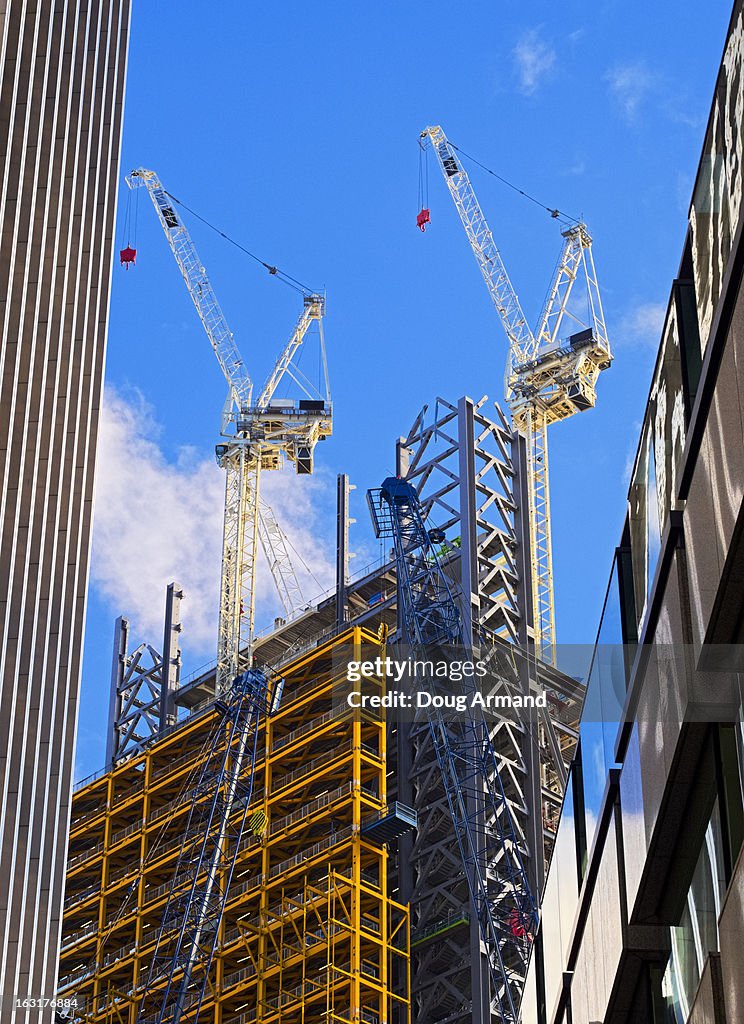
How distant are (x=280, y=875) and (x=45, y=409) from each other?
138 ft

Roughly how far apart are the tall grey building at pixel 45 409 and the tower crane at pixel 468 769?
37.0m

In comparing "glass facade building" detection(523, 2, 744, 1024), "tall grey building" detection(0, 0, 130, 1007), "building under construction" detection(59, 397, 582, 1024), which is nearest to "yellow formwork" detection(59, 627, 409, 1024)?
"building under construction" detection(59, 397, 582, 1024)

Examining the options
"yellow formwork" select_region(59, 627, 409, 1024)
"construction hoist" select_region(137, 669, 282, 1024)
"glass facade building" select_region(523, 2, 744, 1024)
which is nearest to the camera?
"glass facade building" select_region(523, 2, 744, 1024)

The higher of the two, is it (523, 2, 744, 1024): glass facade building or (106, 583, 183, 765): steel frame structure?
(106, 583, 183, 765): steel frame structure

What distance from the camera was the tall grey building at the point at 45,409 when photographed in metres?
47.8

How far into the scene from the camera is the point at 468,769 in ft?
300

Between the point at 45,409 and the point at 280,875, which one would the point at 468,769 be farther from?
the point at 45,409

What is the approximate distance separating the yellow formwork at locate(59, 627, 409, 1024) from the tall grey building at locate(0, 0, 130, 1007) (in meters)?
34.1

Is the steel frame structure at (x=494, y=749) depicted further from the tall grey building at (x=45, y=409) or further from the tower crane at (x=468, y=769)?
the tall grey building at (x=45, y=409)

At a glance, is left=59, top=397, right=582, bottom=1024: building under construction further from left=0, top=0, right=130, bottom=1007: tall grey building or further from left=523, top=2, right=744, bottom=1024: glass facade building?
left=523, top=2, right=744, bottom=1024: glass facade building

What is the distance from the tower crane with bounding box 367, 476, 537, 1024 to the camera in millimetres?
85688

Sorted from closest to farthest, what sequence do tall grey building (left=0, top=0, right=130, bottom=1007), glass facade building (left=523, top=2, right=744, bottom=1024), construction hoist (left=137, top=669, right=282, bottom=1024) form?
glass facade building (left=523, top=2, right=744, bottom=1024)
tall grey building (left=0, top=0, right=130, bottom=1007)
construction hoist (left=137, top=669, right=282, bottom=1024)

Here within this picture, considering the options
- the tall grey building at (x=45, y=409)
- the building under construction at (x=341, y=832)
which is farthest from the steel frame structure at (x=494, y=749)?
the tall grey building at (x=45, y=409)

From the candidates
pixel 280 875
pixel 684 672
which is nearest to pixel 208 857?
pixel 280 875
